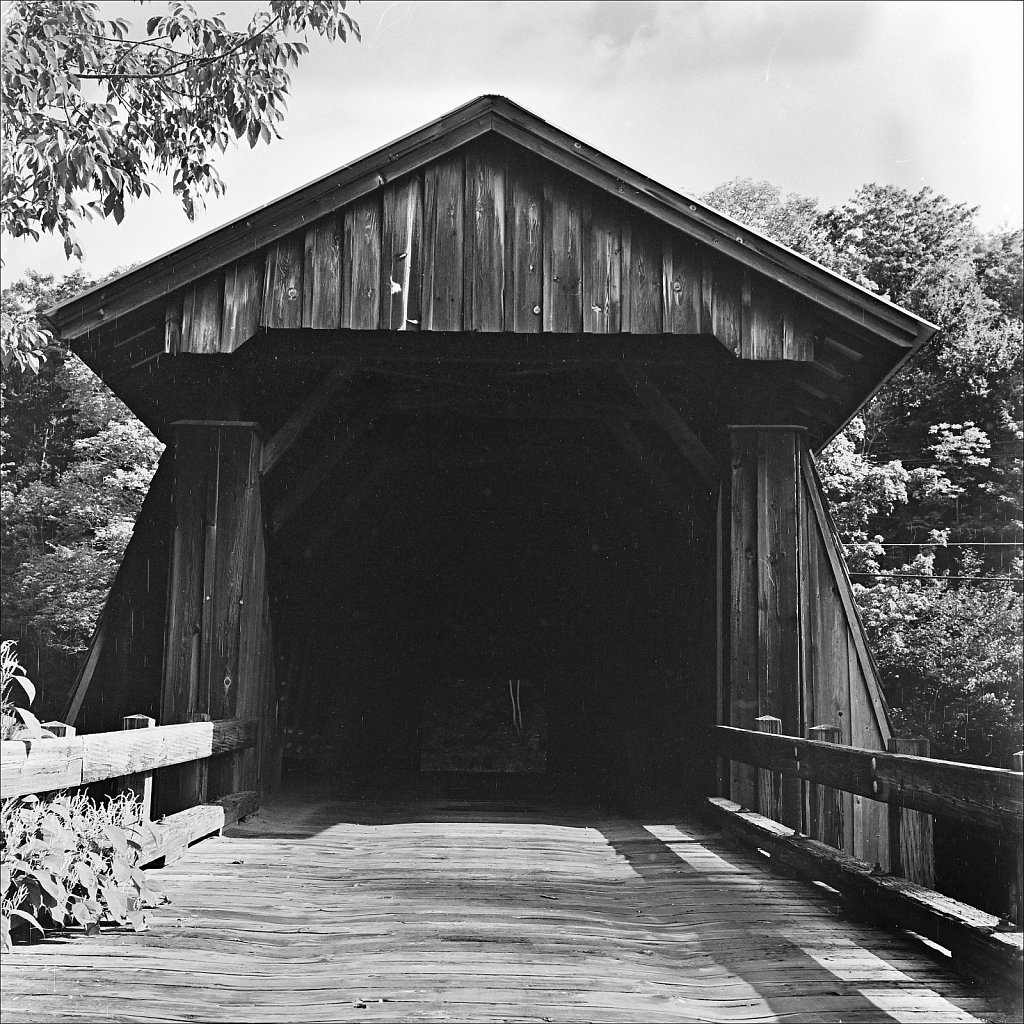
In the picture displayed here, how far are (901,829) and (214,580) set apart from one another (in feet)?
12.6

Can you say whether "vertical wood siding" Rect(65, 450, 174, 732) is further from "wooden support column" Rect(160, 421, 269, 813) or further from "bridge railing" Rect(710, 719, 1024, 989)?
"bridge railing" Rect(710, 719, 1024, 989)

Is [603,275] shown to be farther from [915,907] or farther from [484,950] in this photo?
[484,950]

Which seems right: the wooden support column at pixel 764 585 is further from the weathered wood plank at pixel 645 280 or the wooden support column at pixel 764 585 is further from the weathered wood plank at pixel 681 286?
the weathered wood plank at pixel 645 280

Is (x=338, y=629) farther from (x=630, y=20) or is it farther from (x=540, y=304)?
(x=630, y=20)

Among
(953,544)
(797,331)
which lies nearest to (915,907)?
(797,331)

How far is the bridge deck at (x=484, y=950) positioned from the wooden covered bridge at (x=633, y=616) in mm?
20

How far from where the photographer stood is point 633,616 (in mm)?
10594

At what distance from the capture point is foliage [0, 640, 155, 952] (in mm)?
3330

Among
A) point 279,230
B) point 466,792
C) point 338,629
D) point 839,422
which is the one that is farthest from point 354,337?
point 338,629

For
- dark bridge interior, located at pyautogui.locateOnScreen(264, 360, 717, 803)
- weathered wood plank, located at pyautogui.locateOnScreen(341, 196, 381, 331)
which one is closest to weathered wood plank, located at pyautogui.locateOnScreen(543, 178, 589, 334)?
weathered wood plank, located at pyautogui.locateOnScreen(341, 196, 381, 331)

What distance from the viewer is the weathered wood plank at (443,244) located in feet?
19.3

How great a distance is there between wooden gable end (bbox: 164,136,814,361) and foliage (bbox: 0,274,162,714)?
20.2m

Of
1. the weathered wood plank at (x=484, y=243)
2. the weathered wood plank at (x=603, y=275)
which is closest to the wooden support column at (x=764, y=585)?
the weathered wood plank at (x=603, y=275)

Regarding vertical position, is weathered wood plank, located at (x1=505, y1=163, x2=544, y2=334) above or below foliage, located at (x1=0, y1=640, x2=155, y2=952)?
above
